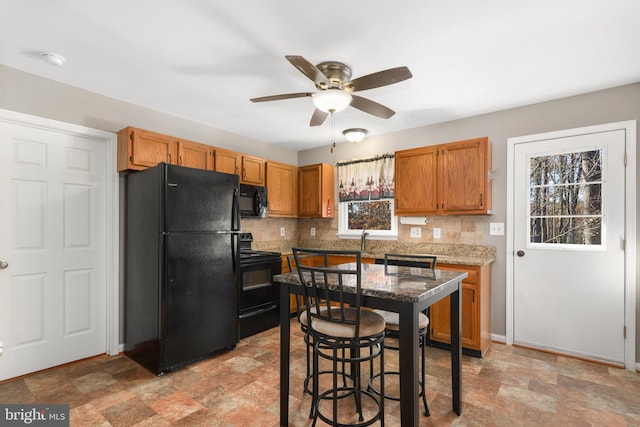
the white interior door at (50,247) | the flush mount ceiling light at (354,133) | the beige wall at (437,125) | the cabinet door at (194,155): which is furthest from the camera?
the flush mount ceiling light at (354,133)

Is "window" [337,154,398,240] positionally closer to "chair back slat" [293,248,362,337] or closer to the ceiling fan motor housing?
the ceiling fan motor housing

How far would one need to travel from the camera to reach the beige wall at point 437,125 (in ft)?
8.82

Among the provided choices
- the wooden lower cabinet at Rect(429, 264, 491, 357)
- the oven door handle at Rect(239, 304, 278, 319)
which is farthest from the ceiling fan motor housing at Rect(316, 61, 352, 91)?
the oven door handle at Rect(239, 304, 278, 319)

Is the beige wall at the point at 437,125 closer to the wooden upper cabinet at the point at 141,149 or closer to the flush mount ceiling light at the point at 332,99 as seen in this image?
the wooden upper cabinet at the point at 141,149

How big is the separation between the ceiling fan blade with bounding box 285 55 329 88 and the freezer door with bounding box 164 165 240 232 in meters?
1.39

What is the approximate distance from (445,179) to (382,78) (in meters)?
A: 1.75

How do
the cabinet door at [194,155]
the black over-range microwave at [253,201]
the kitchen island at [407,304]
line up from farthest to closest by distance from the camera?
the black over-range microwave at [253,201]
the cabinet door at [194,155]
the kitchen island at [407,304]

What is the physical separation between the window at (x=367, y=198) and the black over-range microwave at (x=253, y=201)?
1182mm

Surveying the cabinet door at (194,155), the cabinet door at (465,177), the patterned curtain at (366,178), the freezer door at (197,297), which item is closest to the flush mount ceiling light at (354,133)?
the patterned curtain at (366,178)

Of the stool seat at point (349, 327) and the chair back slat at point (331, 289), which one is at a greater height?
the chair back slat at point (331, 289)

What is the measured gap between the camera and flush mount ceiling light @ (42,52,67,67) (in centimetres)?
232

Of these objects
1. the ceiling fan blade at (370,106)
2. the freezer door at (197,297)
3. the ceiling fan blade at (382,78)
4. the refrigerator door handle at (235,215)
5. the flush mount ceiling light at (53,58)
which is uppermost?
the flush mount ceiling light at (53,58)

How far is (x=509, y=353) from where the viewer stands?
309 centimetres

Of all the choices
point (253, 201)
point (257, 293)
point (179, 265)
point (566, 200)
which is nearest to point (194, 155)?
point (253, 201)
